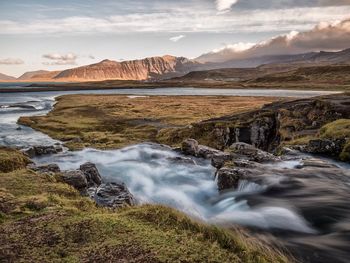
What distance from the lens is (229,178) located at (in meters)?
22.4

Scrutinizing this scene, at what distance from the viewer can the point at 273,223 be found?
15477 mm

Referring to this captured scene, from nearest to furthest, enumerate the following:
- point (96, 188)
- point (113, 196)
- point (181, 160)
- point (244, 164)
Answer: point (113, 196) < point (96, 188) < point (244, 164) < point (181, 160)

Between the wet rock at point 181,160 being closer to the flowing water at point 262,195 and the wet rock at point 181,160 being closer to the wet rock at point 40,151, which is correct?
the flowing water at point 262,195

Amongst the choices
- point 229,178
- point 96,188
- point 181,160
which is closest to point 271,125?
point 181,160

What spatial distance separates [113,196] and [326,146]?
68.7ft

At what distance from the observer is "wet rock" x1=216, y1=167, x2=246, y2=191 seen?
22.2 meters

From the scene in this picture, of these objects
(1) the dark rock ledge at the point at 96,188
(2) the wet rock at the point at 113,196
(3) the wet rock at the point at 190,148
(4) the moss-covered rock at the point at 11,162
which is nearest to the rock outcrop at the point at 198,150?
(3) the wet rock at the point at 190,148

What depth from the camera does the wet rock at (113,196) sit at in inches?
648

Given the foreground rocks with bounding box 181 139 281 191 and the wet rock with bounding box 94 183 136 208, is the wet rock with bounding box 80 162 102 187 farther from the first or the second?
the foreground rocks with bounding box 181 139 281 191

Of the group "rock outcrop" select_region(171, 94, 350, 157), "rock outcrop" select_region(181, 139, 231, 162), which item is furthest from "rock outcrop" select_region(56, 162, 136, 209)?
"rock outcrop" select_region(171, 94, 350, 157)

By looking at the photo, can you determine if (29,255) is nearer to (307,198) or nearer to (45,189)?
(45,189)

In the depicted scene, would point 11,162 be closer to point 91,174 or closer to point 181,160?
point 91,174

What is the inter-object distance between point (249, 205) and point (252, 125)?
84.1ft

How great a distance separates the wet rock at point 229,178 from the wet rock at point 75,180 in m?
8.24
